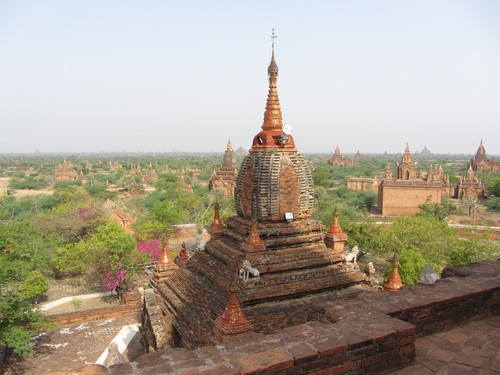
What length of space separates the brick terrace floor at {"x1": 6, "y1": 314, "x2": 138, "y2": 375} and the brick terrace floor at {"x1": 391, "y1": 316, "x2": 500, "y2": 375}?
11346 mm

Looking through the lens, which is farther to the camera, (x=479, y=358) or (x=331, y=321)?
(x=331, y=321)

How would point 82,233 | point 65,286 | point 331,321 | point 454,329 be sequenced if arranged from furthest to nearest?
point 82,233, point 65,286, point 454,329, point 331,321

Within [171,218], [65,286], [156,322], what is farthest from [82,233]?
[156,322]

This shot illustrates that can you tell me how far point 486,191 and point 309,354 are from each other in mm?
72786

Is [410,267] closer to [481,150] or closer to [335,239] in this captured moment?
[335,239]

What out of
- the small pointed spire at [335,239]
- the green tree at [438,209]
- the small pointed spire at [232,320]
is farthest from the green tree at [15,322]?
the green tree at [438,209]

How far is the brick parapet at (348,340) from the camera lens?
3344 mm

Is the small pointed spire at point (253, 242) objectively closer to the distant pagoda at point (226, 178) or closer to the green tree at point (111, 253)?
the green tree at point (111, 253)

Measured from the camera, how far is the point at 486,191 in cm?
6372

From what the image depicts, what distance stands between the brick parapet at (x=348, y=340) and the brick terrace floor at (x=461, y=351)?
0.12 metres

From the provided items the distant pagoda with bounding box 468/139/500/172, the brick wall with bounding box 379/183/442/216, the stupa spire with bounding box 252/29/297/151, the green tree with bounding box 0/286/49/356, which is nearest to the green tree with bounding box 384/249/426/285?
the stupa spire with bounding box 252/29/297/151

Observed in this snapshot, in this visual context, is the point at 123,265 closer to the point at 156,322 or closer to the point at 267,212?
the point at 156,322

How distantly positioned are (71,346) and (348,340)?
12.9m

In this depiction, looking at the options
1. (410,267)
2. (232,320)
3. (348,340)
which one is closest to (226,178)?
(410,267)
